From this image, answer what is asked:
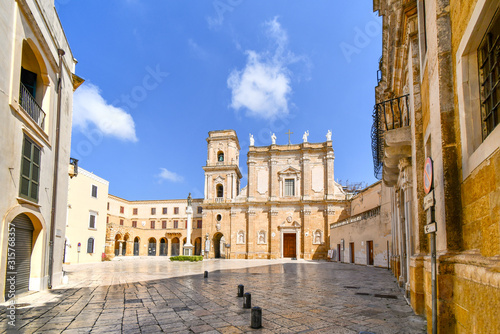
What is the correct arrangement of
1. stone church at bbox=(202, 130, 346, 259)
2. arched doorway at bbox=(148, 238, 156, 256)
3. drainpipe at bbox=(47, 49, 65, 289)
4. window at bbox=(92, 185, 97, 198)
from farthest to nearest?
arched doorway at bbox=(148, 238, 156, 256)
stone church at bbox=(202, 130, 346, 259)
window at bbox=(92, 185, 97, 198)
drainpipe at bbox=(47, 49, 65, 289)

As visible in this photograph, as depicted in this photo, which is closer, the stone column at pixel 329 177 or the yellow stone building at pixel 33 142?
the yellow stone building at pixel 33 142

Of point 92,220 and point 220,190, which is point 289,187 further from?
point 92,220

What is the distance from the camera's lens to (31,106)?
933 cm

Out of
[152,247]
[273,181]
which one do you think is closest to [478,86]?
[273,181]

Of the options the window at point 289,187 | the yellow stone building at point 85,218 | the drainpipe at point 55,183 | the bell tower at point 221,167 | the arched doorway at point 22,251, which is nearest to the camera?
the arched doorway at point 22,251

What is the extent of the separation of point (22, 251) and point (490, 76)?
1049 cm

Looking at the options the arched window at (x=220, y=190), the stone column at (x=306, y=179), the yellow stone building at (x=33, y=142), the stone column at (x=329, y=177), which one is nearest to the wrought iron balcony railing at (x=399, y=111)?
the yellow stone building at (x=33, y=142)

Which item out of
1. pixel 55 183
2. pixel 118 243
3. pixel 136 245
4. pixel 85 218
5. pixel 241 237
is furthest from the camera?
pixel 136 245

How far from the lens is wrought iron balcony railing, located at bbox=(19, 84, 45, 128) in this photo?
8.83 metres

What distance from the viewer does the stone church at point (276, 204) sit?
36344 mm

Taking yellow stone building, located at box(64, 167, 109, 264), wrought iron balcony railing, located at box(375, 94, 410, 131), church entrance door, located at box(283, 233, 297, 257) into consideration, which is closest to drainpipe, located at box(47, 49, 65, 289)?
wrought iron balcony railing, located at box(375, 94, 410, 131)

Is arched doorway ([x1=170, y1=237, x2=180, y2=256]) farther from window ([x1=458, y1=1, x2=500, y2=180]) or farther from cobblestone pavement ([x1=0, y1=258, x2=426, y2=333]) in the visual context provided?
window ([x1=458, y1=1, x2=500, y2=180])

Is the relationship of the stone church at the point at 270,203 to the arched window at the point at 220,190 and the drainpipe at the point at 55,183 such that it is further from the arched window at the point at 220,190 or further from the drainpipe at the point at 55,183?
the drainpipe at the point at 55,183

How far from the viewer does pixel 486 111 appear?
3.36 meters
